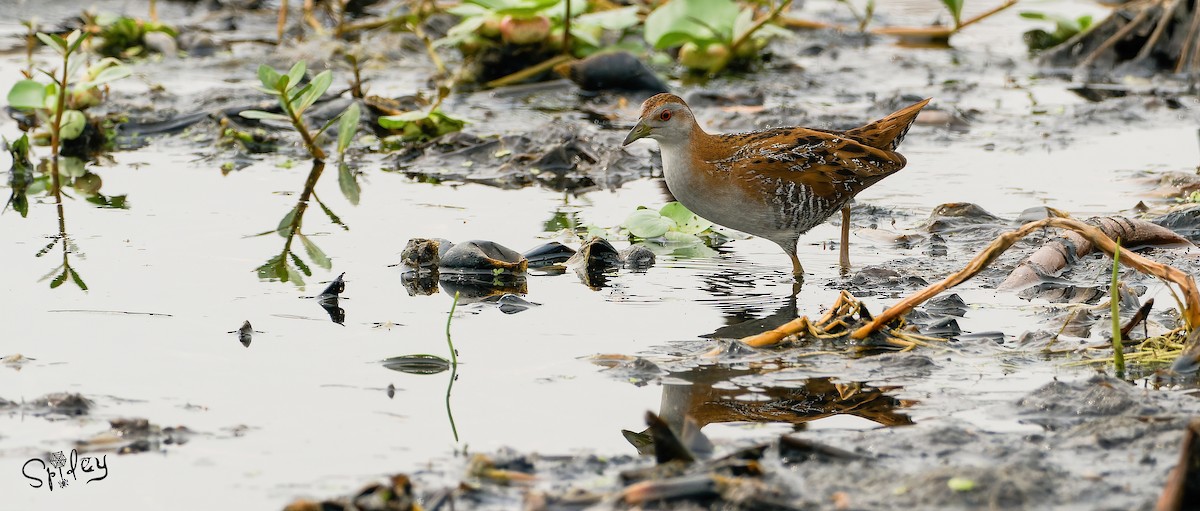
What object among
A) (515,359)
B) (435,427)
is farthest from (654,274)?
(435,427)

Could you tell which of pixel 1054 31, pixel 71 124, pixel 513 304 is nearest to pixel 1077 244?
pixel 513 304

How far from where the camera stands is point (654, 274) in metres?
6.10

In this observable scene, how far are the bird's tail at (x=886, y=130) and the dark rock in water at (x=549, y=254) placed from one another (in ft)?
4.68

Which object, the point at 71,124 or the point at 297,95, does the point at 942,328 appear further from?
the point at 71,124

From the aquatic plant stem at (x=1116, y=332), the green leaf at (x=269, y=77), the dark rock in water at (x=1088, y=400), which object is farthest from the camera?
the green leaf at (x=269, y=77)

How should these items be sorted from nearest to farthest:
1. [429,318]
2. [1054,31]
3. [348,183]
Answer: [429,318], [348,183], [1054,31]

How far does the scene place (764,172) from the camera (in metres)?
6.05

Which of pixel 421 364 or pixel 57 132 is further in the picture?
pixel 57 132

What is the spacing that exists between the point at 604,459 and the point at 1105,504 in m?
1.29

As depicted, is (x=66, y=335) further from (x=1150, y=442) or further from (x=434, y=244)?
(x=1150, y=442)

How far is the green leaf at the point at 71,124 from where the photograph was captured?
839cm

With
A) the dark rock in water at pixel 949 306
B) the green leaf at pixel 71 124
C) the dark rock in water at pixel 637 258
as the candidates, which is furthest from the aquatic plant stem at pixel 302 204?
the dark rock in water at pixel 949 306

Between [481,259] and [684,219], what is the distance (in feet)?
4.03

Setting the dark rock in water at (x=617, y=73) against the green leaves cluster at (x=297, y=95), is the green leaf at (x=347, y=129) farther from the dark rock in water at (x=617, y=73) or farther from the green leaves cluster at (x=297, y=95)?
the dark rock in water at (x=617, y=73)
